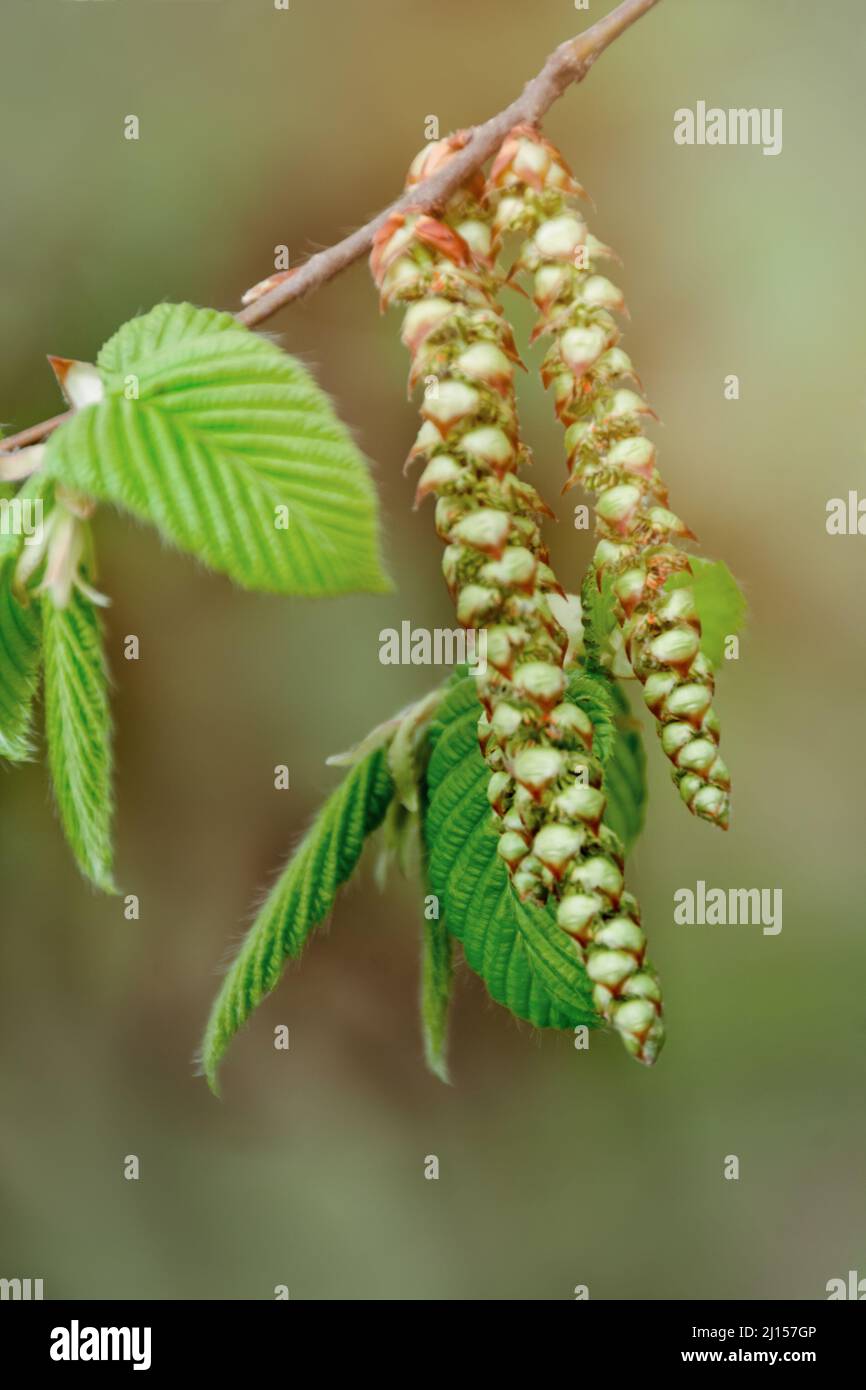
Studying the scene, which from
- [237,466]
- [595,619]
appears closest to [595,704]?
[595,619]

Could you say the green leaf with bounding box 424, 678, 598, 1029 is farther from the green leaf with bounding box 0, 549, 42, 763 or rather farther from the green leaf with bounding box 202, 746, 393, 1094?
the green leaf with bounding box 0, 549, 42, 763

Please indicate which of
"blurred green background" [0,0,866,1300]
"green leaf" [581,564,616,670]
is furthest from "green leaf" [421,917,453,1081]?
"green leaf" [581,564,616,670]

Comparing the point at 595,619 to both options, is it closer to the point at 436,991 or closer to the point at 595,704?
the point at 595,704

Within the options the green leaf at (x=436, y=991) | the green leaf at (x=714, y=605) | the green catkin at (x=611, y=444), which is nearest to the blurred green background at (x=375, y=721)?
the green leaf at (x=436, y=991)

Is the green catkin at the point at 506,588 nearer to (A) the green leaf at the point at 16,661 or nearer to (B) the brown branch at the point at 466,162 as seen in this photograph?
(B) the brown branch at the point at 466,162

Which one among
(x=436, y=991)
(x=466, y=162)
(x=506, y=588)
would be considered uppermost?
(x=466, y=162)

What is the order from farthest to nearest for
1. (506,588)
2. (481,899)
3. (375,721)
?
1. (375,721)
2. (481,899)
3. (506,588)

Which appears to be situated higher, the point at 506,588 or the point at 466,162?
the point at 466,162
